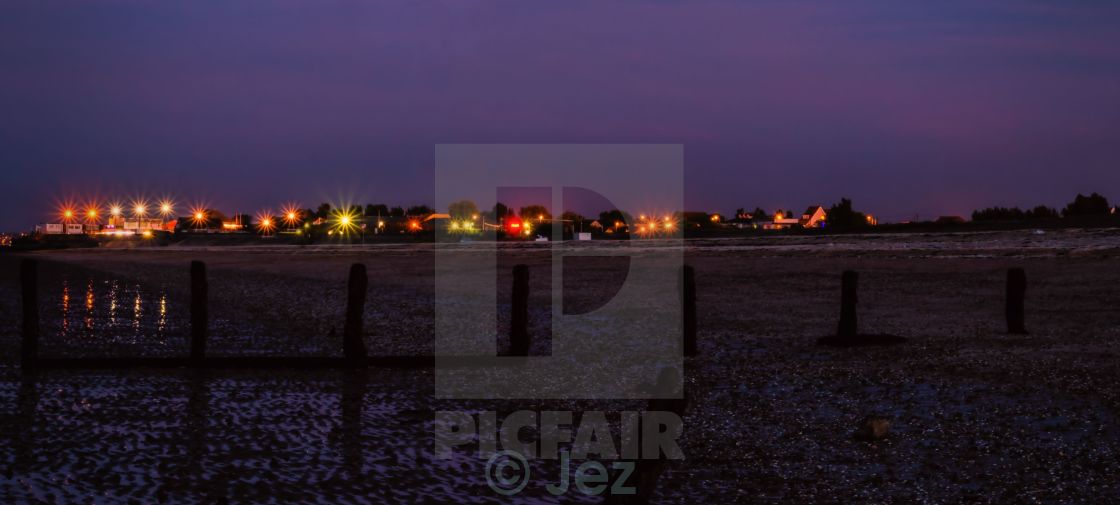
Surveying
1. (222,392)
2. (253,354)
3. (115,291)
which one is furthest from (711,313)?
(115,291)

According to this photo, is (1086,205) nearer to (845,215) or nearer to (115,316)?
(845,215)

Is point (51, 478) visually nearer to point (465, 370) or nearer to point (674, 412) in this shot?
point (674, 412)

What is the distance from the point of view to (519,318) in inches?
653

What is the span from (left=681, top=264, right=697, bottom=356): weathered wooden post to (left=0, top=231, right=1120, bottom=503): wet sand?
422mm

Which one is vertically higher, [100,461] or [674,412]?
[674,412]

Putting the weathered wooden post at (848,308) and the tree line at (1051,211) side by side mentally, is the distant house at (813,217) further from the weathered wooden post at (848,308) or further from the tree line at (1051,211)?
the weathered wooden post at (848,308)

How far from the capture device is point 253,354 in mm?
Result: 17453

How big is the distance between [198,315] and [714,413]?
9450 mm

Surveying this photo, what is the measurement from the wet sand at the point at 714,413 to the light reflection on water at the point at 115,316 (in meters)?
0.18

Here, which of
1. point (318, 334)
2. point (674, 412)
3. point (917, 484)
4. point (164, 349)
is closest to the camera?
point (674, 412)

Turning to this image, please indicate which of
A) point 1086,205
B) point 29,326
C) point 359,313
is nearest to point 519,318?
point 359,313

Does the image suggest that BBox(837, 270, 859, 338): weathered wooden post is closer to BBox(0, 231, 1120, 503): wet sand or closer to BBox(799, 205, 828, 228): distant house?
BBox(0, 231, 1120, 503): wet sand

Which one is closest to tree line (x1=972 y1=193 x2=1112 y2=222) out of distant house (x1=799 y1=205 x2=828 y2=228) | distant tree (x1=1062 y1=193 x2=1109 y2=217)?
distant tree (x1=1062 y1=193 x2=1109 y2=217)

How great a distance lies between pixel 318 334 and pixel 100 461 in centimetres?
1161
